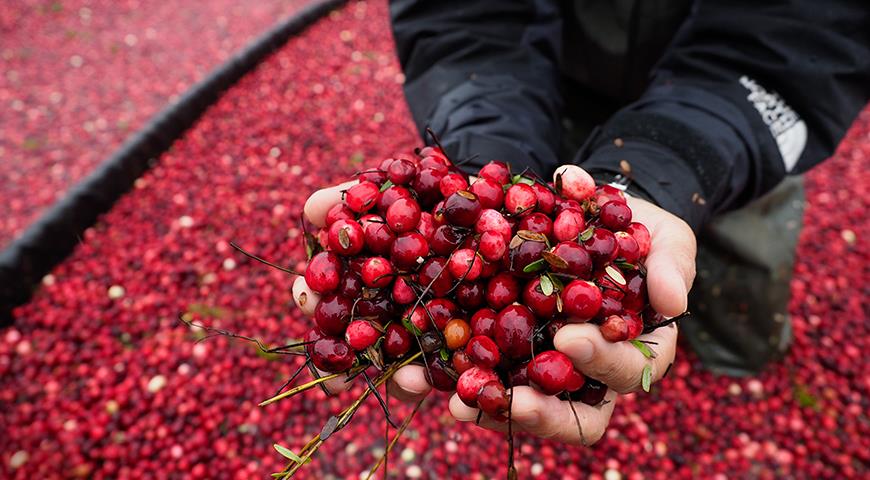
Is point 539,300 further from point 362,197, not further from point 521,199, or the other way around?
point 362,197

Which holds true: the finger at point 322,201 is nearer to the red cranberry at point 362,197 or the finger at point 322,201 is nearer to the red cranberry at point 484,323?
the red cranberry at point 362,197

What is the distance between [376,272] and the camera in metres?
1.74

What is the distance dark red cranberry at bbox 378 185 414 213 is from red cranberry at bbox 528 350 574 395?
699 mm

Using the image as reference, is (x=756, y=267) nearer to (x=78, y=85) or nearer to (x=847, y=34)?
(x=847, y=34)

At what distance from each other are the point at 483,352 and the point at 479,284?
250 millimetres

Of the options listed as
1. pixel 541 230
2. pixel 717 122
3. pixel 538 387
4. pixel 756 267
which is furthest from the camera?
pixel 756 267

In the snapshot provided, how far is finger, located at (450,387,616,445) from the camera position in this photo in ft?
5.25

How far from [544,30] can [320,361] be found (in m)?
2.35

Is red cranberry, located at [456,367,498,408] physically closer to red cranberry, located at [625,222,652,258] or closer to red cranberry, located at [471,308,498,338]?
red cranberry, located at [471,308,498,338]

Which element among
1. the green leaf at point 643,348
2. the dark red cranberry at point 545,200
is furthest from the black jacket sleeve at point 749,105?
the green leaf at point 643,348

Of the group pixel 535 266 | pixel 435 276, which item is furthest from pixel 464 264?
pixel 535 266

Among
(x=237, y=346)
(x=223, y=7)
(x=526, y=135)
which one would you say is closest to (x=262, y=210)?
(x=237, y=346)

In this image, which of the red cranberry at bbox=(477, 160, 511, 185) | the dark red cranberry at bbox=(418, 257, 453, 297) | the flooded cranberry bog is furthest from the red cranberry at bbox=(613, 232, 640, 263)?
the flooded cranberry bog

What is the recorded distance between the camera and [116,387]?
353cm
